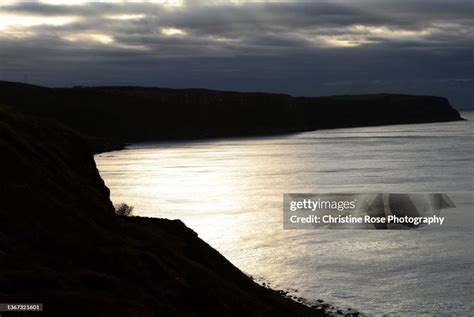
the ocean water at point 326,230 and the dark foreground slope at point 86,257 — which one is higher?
the dark foreground slope at point 86,257

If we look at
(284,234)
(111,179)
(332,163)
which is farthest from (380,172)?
(284,234)

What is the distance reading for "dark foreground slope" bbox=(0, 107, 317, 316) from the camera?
24.3m

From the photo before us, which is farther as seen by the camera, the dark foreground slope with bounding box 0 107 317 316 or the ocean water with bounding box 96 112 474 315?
the ocean water with bounding box 96 112 474 315

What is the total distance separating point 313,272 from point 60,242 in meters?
26.1

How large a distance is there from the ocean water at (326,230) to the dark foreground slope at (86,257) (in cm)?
973

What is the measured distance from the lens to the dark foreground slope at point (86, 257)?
955 inches

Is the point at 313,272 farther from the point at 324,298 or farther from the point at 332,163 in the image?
the point at 332,163

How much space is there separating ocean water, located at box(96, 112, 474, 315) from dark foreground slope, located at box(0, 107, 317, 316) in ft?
31.9

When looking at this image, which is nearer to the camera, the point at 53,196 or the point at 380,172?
the point at 53,196

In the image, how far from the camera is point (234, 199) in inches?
3627

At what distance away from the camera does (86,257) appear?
28.2 meters

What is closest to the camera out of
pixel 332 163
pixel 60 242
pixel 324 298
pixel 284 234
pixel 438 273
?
pixel 60 242

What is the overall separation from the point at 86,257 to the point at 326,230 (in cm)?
4063

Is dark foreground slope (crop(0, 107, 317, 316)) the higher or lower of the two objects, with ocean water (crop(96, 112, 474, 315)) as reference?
higher
